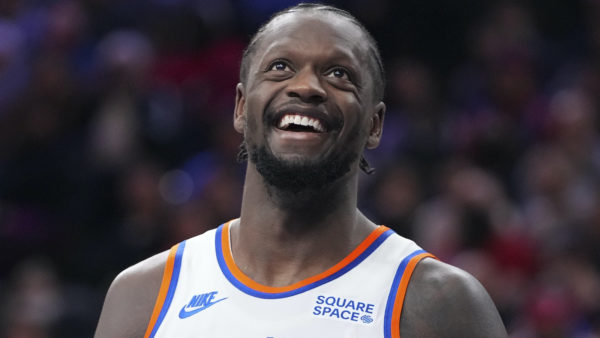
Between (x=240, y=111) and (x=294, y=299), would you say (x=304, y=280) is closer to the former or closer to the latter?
(x=294, y=299)

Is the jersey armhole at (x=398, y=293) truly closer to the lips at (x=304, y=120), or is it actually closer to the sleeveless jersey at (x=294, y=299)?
the sleeveless jersey at (x=294, y=299)

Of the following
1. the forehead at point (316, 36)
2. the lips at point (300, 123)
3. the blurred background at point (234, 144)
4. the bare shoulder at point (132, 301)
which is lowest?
the blurred background at point (234, 144)

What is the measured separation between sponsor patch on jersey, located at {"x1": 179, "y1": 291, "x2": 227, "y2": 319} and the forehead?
0.85 m

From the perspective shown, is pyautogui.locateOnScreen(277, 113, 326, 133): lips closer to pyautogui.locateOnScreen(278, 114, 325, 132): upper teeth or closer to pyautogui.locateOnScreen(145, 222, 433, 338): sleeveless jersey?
pyautogui.locateOnScreen(278, 114, 325, 132): upper teeth

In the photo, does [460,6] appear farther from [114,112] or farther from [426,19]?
[114,112]

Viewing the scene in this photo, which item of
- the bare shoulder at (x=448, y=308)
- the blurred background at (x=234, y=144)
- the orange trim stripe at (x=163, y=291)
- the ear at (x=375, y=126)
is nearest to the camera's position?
the bare shoulder at (x=448, y=308)

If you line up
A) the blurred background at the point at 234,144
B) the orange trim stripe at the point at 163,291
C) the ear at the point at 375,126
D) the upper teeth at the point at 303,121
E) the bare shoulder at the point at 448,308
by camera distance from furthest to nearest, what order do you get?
the blurred background at the point at 234,144, the ear at the point at 375,126, the orange trim stripe at the point at 163,291, the upper teeth at the point at 303,121, the bare shoulder at the point at 448,308

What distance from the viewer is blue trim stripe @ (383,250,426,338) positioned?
3.47 meters

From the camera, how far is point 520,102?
372 inches

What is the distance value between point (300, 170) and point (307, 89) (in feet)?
0.88

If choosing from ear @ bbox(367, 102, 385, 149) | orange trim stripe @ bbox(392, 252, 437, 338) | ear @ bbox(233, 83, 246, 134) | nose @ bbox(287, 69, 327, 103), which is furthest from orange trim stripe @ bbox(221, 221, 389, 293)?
nose @ bbox(287, 69, 327, 103)

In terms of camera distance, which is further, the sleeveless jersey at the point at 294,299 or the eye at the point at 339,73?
the eye at the point at 339,73

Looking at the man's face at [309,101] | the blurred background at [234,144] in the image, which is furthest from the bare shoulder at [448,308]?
the blurred background at [234,144]

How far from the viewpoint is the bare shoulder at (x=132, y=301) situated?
3.80 m
